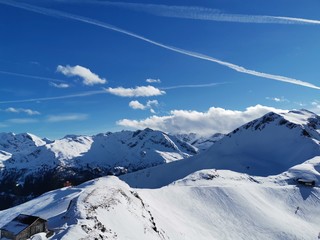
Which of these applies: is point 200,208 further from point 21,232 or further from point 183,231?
point 21,232

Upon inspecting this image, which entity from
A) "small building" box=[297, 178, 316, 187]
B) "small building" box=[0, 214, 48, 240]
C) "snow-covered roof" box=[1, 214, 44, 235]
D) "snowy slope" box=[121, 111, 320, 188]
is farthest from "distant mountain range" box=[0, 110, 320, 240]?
"snow-covered roof" box=[1, 214, 44, 235]

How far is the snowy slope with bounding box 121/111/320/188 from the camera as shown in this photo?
489 ft

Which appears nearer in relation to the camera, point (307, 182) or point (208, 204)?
point (208, 204)

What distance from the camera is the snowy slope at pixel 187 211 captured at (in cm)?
4734

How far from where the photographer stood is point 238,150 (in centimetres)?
17225

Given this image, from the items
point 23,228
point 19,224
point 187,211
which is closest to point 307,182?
point 187,211

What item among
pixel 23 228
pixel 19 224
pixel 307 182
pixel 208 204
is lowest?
pixel 208 204

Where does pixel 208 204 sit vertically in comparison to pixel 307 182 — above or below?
below

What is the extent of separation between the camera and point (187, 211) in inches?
3007

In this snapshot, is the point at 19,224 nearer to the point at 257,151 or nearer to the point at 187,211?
the point at 187,211

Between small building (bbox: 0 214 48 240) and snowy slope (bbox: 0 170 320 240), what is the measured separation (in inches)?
91.0

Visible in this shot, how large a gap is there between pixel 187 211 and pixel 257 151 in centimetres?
9840

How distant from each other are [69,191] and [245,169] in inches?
2964

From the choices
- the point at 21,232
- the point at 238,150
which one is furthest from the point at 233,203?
the point at 238,150
